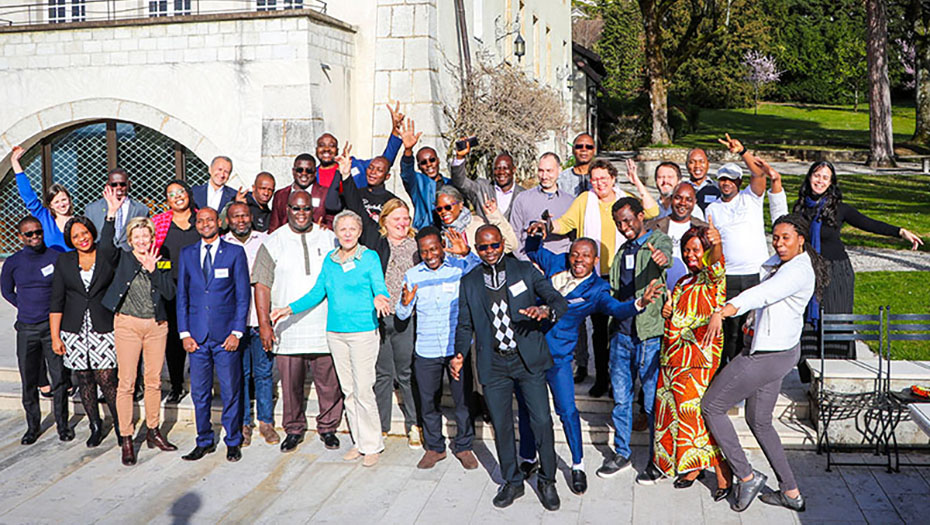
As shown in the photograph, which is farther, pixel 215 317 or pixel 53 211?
pixel 53 211

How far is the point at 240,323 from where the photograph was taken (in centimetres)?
693

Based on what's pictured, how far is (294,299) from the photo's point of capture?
7027mm

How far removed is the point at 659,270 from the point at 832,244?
6.41ft

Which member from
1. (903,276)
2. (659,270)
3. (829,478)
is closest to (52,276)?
(659,270)

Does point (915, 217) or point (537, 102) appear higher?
point (537, 102)

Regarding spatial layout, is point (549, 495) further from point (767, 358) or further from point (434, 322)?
point (767, 358)

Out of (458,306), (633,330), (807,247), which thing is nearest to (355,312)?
(458,306)

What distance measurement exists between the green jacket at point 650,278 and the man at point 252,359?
2.94 m

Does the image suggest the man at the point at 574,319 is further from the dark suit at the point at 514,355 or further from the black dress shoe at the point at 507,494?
the black dress shoe at the point at 507,494

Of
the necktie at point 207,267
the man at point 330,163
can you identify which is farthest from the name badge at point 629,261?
the necktie at point 207,267

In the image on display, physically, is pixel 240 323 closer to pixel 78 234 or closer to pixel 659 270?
pixel 78 234

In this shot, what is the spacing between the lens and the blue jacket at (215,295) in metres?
6.84

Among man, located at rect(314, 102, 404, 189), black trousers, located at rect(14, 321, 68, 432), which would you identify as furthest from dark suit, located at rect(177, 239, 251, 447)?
man, located at rect(314, 102, 404, 189)

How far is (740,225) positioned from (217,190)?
15.5 ft
